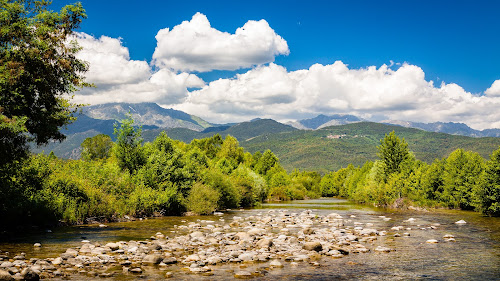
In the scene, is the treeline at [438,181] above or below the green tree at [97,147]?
below

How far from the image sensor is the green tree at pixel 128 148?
48844 mm

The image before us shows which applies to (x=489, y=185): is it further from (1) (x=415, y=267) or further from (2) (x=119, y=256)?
(2) (x=119, y=256)

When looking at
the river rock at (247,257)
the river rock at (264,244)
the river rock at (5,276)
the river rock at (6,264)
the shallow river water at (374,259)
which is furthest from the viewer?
the river rock at (264,244)

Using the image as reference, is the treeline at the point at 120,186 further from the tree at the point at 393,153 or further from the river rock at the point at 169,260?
the tree at the point at 393,153

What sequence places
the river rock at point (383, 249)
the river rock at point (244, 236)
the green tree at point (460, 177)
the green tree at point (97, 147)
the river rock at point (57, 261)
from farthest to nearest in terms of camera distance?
the green tree at point (97, 147) < the green tree at point (460, 177) < the river rock at point (244, 236) < the river rock at point (383, 249) < the river rock at point (57, 261)

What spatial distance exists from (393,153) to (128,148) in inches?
2283

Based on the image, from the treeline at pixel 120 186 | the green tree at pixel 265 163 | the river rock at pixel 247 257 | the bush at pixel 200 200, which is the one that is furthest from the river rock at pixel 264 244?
the green tree at pixel 265 163

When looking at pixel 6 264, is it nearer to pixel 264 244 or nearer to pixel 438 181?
pixel 264 244

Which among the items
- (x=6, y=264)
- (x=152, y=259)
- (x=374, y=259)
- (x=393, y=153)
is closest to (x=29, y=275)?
(x=6, y=264)

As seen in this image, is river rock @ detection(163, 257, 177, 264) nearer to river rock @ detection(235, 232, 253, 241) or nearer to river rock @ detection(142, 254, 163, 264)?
river rock @ detection(142, 254, 163, 264)

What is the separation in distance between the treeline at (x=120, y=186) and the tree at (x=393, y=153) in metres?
30.8

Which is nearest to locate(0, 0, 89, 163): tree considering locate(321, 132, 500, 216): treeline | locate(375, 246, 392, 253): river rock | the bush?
locate(375, 246, 392, 253): river rock

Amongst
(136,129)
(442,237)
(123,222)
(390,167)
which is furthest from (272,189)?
(442,237)

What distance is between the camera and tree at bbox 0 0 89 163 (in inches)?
824
